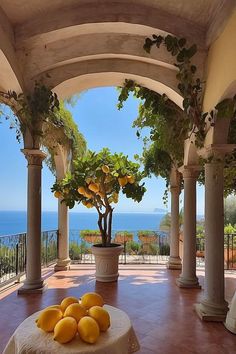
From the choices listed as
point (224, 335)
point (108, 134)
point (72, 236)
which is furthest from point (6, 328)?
point (108, 134)

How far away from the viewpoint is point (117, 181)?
20.1 feet

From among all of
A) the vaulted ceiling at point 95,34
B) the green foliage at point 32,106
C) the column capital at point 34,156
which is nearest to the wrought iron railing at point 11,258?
the column capital at point 34,156

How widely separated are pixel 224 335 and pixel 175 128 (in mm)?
2993

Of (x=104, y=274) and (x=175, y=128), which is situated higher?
(x=175, y=128)

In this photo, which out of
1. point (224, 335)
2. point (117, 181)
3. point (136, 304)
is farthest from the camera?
point (117, 181)

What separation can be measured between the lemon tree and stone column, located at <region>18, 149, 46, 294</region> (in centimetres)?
Answer: 98

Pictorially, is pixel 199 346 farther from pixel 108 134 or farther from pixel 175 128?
pixel 108 134

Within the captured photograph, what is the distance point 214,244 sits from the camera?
415 centimetres

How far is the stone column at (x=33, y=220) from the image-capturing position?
5.20 m

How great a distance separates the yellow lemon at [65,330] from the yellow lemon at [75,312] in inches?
3.1

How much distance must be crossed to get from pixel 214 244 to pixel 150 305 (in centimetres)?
139

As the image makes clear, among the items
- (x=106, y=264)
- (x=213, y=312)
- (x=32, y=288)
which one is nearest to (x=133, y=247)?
(x=106, y=264)

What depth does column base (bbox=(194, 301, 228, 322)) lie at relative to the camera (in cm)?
397

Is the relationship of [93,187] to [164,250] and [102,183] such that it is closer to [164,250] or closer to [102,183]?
[102,183]
